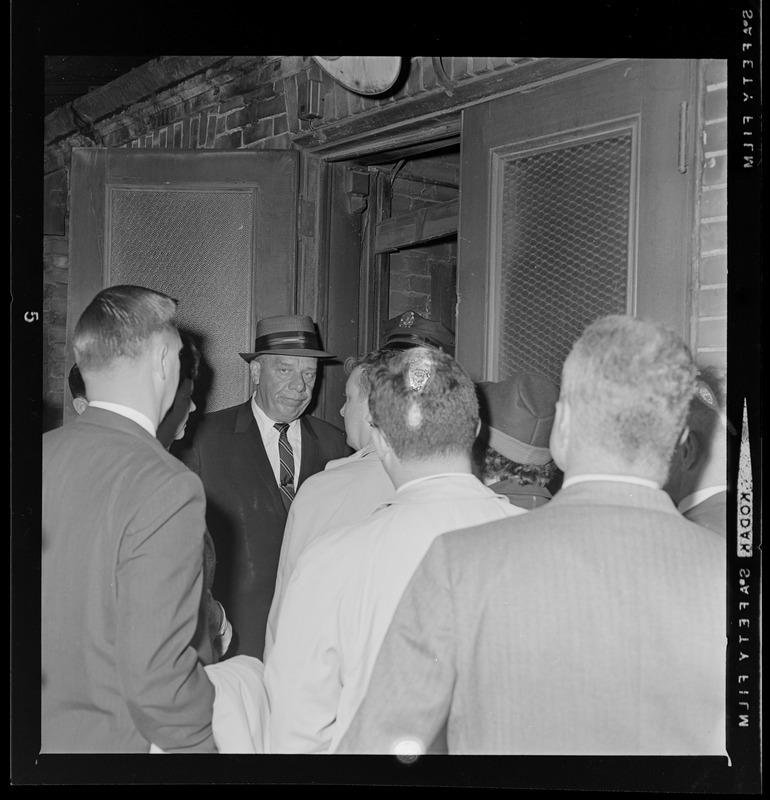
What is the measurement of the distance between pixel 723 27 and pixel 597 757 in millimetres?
1373

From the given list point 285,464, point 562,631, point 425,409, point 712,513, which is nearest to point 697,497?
point 712,513

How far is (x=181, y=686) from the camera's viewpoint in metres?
1.47

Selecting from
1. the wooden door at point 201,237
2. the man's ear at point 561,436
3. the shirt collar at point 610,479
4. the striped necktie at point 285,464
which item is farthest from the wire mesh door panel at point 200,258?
the shirt collar at point 610,479

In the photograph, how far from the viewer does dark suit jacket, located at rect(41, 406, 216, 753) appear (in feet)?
4.80

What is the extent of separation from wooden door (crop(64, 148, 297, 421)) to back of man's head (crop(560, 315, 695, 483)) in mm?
886

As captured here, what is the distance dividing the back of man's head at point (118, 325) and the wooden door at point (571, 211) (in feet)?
2.26

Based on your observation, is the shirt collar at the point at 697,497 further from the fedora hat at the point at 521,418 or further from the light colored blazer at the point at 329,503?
the light colored blazer at the point at 329,503

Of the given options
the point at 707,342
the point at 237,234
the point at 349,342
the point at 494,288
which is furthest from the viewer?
the point at 349,342

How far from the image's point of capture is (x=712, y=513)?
1.66m

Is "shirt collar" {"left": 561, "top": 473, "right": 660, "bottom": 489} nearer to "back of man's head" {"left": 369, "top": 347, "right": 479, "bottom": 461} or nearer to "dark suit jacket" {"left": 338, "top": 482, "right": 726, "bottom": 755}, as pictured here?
"dark suit jacket" {"left": 338, "top": 482, "right": 726, "bottom": 755}

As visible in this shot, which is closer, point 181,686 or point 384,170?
point 181,686

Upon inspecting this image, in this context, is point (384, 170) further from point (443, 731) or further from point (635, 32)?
point (443, 731)

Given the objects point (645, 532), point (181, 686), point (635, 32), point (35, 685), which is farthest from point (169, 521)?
point (635, 32)

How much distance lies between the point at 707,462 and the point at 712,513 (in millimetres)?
96
